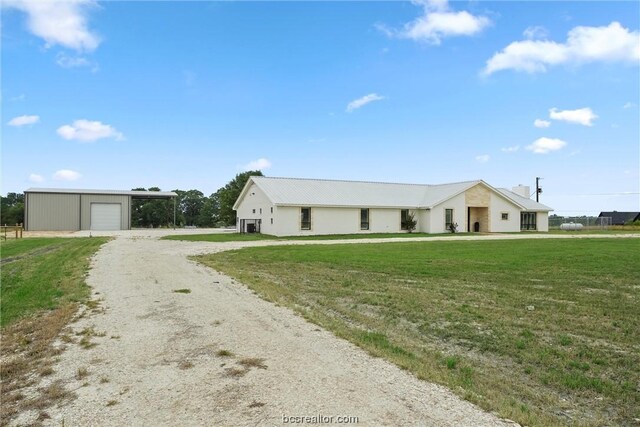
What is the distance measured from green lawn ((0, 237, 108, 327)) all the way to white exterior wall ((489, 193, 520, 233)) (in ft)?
101

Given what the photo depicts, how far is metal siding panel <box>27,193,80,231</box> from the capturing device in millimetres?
37188

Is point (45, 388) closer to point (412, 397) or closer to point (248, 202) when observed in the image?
Answer: point (412, 397)

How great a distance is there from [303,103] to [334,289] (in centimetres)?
2135

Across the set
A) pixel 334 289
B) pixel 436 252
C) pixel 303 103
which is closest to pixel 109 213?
pixel 303 103

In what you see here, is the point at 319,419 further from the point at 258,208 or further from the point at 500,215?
the point at 500,215

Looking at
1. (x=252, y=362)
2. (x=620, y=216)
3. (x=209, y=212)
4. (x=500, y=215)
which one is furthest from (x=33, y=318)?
(x=620, y=216)

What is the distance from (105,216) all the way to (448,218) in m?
30.5

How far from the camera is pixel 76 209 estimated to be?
38.3 metres

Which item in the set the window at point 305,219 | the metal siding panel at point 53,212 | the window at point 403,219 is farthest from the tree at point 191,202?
the window at point 403,219

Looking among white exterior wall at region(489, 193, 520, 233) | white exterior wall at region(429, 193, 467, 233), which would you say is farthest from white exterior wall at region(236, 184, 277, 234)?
white exterior wall at region(489, 193, 520, 233)

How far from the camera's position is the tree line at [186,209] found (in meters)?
47.6

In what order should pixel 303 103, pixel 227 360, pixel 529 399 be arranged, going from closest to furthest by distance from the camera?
pixel 529 399
pixel 227 360
pixel 303 103

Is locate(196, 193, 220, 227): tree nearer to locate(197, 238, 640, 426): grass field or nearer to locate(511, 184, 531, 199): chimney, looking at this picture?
locate(511, 184, 531, 199): chimney

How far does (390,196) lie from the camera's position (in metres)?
35.2
